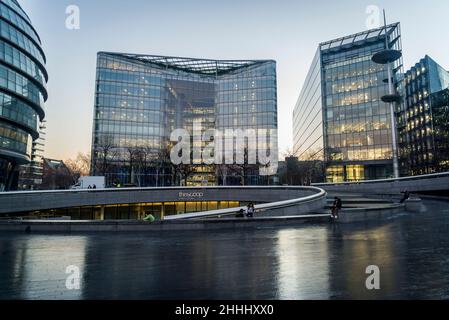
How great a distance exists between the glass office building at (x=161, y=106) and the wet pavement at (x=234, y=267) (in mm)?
61494

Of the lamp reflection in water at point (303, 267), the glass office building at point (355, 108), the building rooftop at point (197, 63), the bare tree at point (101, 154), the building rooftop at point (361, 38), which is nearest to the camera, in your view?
the lamp reflection in water at point (303, 267)

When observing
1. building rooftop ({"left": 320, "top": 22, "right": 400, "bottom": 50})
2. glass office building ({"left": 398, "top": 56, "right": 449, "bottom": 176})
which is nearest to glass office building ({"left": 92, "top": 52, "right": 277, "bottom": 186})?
building rooftop ({"left": 320, "top": 22, "right": 400, "bottom": 50})

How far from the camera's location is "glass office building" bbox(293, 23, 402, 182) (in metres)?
67.8

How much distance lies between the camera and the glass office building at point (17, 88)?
3859 cm

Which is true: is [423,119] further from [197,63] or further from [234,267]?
[234,267]

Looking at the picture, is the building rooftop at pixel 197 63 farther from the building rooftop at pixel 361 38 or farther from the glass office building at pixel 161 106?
the building rooftop at pixel 361 38

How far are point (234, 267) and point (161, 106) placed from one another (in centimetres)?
8132

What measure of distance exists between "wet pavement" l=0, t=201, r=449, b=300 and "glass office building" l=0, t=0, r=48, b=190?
A: 35205mm

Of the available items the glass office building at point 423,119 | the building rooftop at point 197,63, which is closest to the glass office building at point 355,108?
the glass office building at point 423,119

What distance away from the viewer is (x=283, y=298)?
497cm
